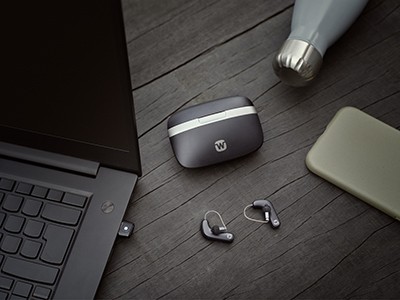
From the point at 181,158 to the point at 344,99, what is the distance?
0.94ft

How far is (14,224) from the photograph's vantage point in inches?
29.6

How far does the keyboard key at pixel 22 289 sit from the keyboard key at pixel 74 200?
0.12 m

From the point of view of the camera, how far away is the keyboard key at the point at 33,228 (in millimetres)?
748

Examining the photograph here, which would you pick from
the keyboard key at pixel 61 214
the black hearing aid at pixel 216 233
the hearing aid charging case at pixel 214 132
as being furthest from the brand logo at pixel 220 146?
the keyboard key at pixel 61 214

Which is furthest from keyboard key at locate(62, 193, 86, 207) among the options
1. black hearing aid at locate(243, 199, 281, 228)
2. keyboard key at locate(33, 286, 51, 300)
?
black hearing aid at locate(243, 199, 281, 228)

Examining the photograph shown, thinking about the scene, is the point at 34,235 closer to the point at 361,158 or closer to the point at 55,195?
the point at 55,195

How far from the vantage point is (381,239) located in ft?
2.65

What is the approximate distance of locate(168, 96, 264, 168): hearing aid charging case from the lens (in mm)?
823

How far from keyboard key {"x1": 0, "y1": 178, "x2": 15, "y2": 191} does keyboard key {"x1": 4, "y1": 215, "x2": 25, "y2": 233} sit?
4 cm

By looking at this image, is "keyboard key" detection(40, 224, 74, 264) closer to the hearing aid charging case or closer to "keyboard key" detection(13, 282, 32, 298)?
"keyboard key" detection(13, 282, 32, 298)

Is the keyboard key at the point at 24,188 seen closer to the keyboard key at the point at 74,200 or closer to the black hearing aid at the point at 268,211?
the keyboard key at the point at 74,200

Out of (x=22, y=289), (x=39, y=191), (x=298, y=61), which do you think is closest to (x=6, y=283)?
(x=22, y=289)

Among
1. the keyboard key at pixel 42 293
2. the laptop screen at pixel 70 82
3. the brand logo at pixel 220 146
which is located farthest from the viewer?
the brand logo at pixel 220 146

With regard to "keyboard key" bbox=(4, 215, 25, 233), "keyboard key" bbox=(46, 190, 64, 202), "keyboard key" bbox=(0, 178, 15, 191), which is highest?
"keyboard key" bbox=(0, 178, 15, 191)
